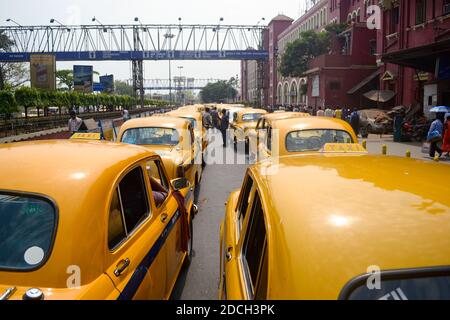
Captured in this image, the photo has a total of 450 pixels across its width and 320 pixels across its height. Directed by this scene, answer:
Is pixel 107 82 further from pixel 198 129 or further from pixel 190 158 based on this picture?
pixel 190 158

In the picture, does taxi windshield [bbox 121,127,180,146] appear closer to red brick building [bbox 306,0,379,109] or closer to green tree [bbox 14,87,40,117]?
green tree [bbox 14,87,40,117]

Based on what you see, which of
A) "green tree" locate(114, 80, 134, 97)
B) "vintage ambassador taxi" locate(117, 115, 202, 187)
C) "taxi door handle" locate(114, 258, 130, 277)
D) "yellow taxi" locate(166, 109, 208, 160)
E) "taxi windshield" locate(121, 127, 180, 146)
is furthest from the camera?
"green tree" locate(114, 80, 134, 97)

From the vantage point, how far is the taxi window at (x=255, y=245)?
240 cm

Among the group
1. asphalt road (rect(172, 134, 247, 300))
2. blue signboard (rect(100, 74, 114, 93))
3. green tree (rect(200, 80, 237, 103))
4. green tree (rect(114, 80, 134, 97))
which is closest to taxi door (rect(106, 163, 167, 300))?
asphalt road (rect(172, 134, 247, 300))

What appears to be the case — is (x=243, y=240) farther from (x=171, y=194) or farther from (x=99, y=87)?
(x=99, y=87)

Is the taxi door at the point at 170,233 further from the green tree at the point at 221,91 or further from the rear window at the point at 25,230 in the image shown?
the green tree at the point at 221,91

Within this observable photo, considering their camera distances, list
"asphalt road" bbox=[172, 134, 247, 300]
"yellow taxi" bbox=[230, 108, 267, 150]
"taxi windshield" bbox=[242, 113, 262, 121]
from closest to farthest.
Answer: "asphalt road" bbox=[172, 134, 247, 300] < "yellow taxi" bbox=[230, 108, 267, 150] < "taxi windshield" bbox=[242, 113, 262, 121]

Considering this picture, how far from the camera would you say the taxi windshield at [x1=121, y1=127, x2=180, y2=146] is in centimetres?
888

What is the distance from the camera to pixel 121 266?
2730mm

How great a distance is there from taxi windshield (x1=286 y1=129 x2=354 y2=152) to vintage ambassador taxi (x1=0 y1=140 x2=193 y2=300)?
481 centimetres

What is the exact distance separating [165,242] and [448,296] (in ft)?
7.98

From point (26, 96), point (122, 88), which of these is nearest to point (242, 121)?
point (26, 96)
